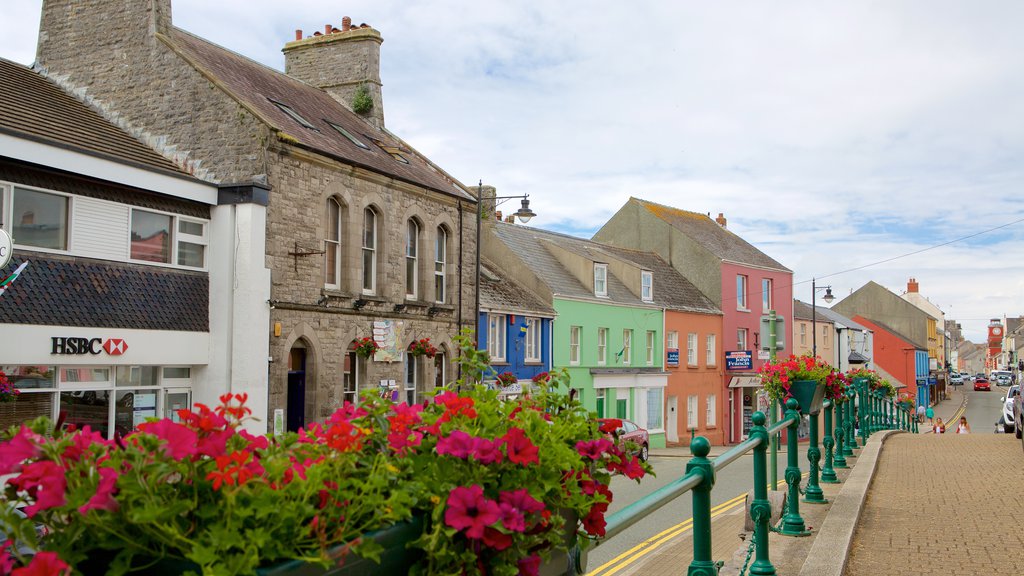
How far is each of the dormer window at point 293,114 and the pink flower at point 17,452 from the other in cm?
2344

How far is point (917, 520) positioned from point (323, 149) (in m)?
17.0

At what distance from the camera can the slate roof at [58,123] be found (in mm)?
17844

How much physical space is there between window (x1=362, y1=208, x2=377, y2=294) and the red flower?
75.9 ft

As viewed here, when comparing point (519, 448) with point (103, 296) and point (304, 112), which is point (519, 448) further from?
point (304, 112)

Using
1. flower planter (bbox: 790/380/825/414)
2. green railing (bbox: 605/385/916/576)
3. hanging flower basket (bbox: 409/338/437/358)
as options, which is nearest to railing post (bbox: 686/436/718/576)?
green railing (bbox: 605/385/916/576)

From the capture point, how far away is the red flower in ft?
6.34

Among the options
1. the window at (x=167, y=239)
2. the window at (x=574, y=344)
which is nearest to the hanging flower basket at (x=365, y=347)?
the window at (x=167, y=239)

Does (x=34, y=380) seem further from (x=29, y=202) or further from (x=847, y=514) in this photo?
(x=847, y=514)

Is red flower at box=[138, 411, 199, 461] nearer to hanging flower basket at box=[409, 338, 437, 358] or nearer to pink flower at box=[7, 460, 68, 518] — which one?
pink flower at box=[7, 460, 68, 518]

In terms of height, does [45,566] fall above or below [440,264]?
below

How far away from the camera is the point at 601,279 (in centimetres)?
4041

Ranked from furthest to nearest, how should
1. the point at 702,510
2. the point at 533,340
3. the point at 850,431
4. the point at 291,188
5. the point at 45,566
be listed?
1. the point at 533,340
2. the point at 291,188
3. the point at 850,431
4. the point at 702,510
5. the point at 45,566

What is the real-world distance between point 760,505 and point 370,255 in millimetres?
20274

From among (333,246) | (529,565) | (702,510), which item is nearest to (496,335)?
(333,246)
